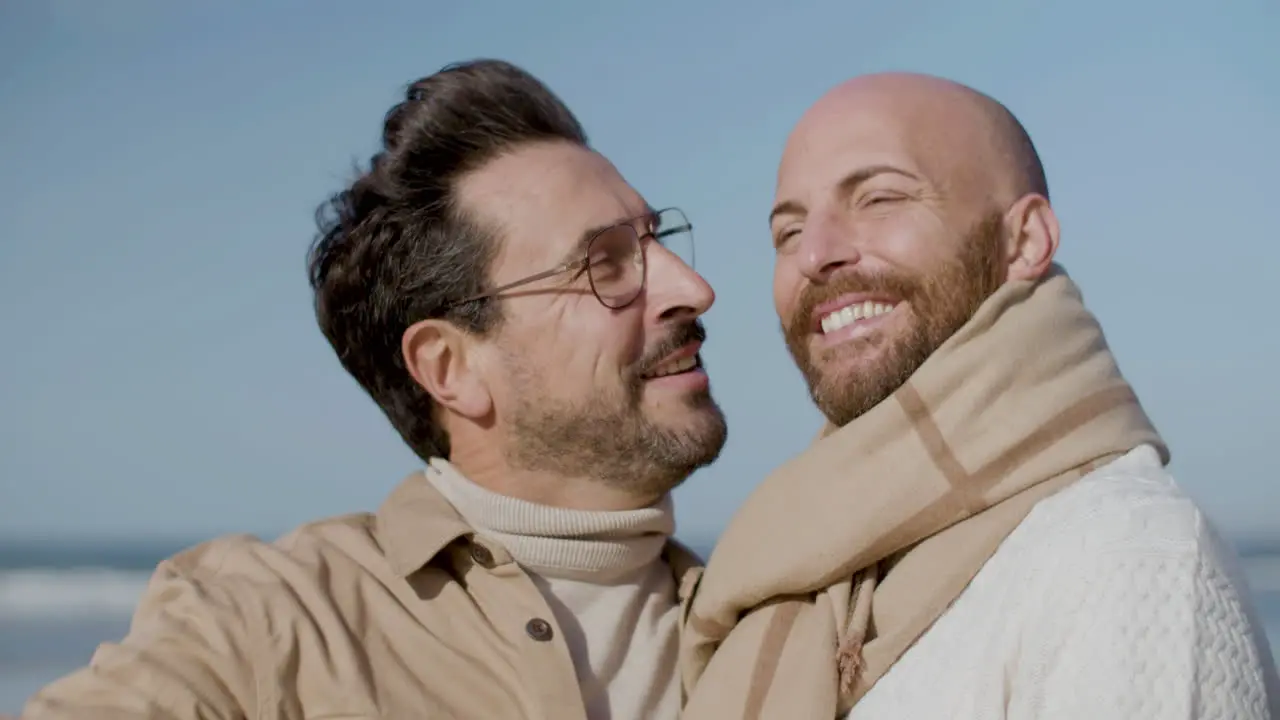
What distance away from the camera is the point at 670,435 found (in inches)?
132

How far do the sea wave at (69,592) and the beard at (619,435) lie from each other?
50.6ft

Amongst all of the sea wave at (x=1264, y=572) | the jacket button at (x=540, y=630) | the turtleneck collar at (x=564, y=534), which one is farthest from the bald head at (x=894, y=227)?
the sea wave at (x=1264, y=572)

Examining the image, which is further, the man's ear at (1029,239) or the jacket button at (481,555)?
the jacket button at (481,555)

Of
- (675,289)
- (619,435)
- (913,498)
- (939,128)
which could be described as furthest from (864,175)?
A: (619,435)

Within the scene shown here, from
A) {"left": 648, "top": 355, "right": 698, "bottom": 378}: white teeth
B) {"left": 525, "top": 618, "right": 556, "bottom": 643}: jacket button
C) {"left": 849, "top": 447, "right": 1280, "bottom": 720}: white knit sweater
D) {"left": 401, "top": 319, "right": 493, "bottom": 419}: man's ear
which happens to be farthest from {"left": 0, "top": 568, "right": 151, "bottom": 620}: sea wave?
{"left": 849, "top": 447, "right": 1280, "bottom": 720}: white knit sweater

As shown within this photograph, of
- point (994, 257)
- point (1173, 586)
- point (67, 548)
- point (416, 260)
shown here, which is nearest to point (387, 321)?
point (416, 260)

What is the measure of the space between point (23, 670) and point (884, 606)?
11023 millimetres

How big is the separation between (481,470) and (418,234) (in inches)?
24.6

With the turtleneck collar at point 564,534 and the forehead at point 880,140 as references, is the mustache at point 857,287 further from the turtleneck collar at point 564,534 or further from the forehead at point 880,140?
the turtleneck collar at point 564,534

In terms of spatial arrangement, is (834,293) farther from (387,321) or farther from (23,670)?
(23,670)

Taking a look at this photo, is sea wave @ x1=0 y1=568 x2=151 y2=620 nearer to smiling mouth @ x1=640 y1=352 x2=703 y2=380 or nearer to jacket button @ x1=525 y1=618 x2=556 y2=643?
smiling mouth @ x1=640 y1=352 x2=703 y2=380

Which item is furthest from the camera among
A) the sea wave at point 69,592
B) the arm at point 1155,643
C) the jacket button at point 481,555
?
the sea wave at point 69,592

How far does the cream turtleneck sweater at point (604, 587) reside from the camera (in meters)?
3.01

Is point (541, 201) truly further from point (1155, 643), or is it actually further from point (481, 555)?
point (1155, 643)
